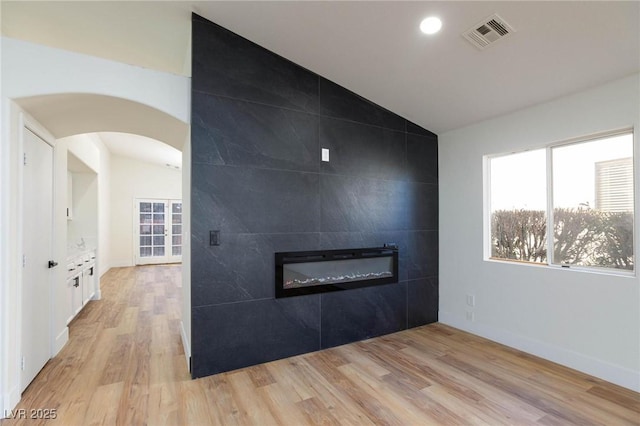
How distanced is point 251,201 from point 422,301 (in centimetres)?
255

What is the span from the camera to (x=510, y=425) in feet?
6.40

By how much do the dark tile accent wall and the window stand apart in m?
1.01

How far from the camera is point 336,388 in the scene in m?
2.37

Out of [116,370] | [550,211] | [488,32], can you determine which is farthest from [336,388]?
[488,32]

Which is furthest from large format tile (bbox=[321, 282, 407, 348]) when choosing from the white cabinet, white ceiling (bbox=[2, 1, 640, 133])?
the white cabinet

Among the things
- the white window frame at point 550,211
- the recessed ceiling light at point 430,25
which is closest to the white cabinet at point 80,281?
the recessed ceiling light at point 430,25

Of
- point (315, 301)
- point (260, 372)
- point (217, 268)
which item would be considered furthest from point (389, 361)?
point (217, 268)

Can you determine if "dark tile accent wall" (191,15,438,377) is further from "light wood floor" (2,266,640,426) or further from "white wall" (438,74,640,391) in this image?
"white wall" (438,74,640,391)

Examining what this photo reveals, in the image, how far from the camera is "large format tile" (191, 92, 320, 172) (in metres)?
2.56

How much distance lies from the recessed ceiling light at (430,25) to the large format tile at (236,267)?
81.1 inches

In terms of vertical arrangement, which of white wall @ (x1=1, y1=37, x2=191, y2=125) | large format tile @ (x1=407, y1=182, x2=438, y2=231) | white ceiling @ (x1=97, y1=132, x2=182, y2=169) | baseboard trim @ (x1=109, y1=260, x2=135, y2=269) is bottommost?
baseboard trim @ (x1=109, y1=260, x2=135, y2=269)

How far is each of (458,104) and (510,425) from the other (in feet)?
9.44

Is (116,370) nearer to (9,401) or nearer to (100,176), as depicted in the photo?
(9,401)

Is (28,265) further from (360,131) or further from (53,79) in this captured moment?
(360,131)
